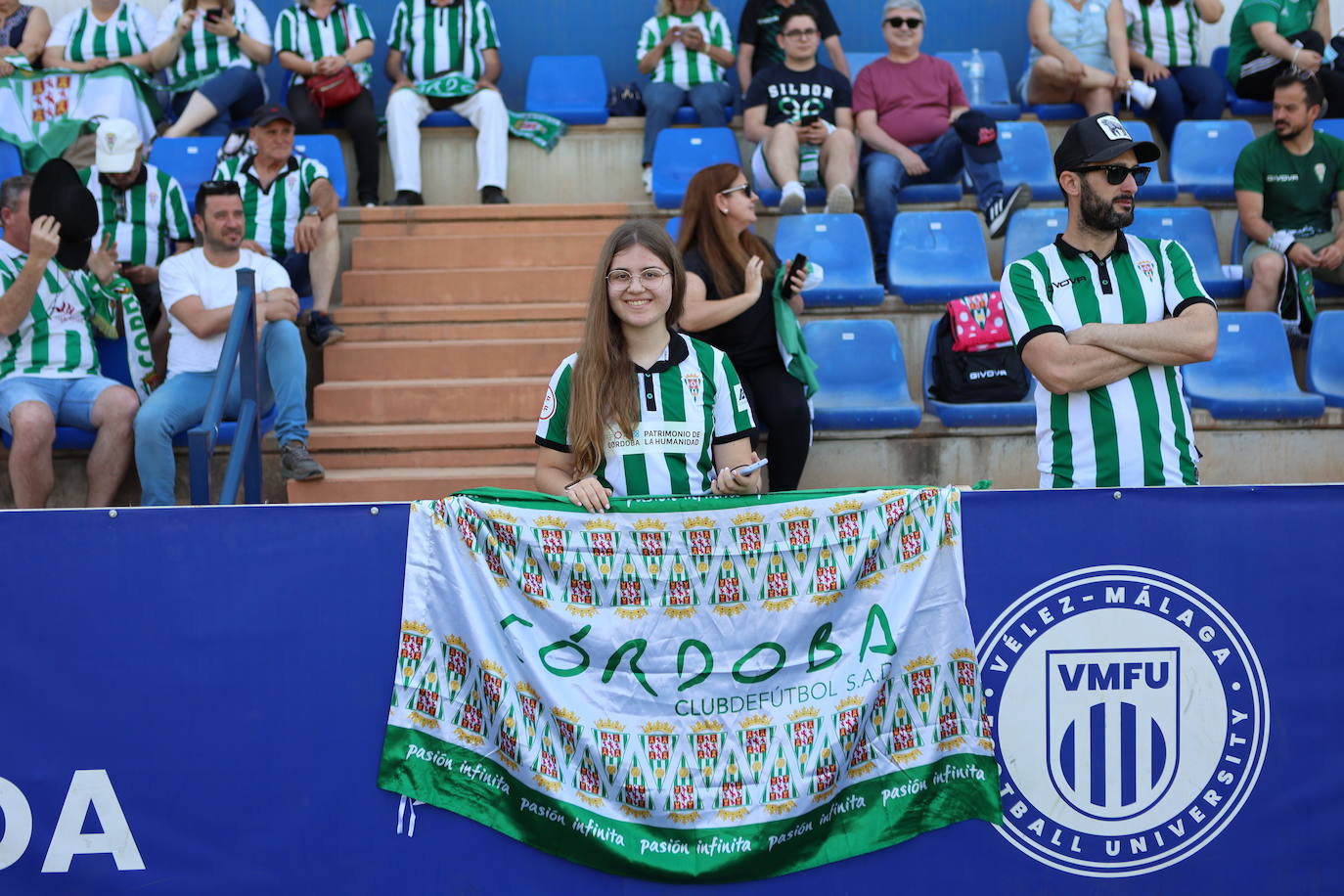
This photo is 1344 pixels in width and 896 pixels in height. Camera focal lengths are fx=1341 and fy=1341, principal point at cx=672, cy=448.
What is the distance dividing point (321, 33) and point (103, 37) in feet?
4.71

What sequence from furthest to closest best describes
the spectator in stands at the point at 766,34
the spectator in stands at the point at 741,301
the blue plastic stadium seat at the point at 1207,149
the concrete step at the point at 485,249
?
the spectator in stands at the point at 766,34, the blue plastic stadium seat at the point at 1207,149, the concrete step at the point at 485,249, the spectator in stands at the point at 741,301

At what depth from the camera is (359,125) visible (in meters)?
8.17

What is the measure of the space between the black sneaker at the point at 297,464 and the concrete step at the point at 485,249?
1.75m

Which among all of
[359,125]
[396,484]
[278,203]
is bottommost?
[396,484]

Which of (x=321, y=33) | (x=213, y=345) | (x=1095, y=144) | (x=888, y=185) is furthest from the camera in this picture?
(x=321, y=33)

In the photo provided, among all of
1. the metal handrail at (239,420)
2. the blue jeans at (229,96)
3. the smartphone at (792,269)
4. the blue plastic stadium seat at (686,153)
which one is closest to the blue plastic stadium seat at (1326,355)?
the smartphone at (792,269)

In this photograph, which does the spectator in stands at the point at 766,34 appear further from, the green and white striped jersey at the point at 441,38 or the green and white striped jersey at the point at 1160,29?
the green and white striped jersey at the point at 1160,29

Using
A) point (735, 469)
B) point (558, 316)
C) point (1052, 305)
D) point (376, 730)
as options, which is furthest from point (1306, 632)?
point (558, 316)

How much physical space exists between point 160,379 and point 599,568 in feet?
12.9

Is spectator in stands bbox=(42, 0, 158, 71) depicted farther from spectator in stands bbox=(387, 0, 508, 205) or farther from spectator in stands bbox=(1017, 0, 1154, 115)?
spectator in stands bbox=(1017, 0, 1154, 115)

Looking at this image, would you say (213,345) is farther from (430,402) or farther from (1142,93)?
(1142,93)

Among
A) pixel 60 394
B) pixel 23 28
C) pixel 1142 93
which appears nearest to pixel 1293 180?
pixel 1142 93

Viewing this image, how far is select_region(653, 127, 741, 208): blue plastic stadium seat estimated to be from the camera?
778 centimetres

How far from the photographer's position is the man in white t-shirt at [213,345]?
18.7 feet
